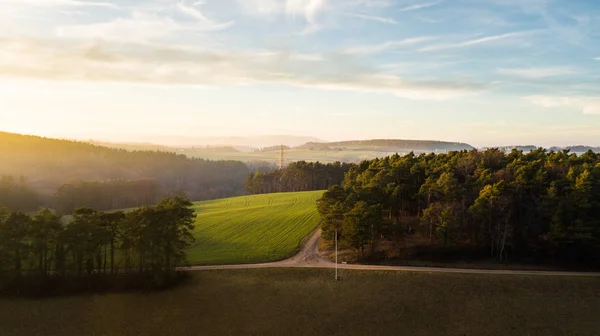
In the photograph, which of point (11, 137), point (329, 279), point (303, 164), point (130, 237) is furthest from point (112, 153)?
point (329, 279)

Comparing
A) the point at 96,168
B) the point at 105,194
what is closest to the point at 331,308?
the point at 105,194

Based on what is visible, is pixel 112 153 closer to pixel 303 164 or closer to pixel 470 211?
pixel 303 164

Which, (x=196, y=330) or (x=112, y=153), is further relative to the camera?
(x=112, y=153)

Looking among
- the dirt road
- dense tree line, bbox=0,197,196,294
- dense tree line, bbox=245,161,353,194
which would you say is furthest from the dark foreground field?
dense tree line, bbox=245,161,353,194

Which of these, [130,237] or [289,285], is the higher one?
[130,237]

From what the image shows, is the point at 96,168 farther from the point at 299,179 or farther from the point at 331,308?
the point at 331,308

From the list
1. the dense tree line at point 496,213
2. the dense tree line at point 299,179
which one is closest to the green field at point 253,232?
the dense tree line at point 496,213

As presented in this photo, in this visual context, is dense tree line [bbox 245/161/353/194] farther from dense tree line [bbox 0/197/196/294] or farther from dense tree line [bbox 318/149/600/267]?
dense tree line [bbox 0/197/196/294]
